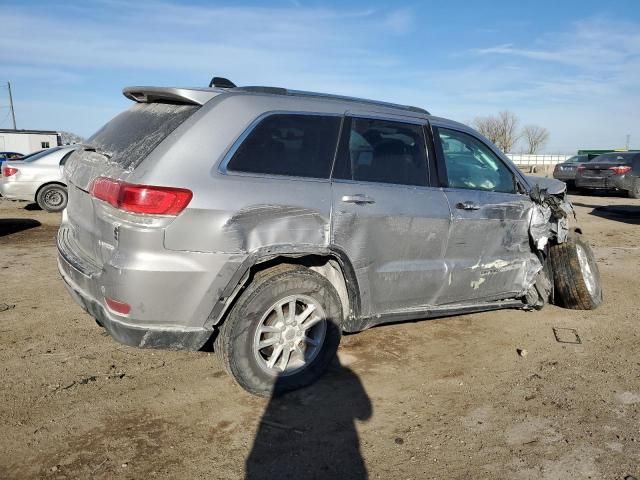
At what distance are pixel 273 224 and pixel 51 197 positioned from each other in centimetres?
1019

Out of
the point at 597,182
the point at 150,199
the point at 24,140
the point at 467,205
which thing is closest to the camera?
the point at 150,199

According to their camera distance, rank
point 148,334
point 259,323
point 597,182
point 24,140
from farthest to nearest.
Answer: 1. point 24,140
2. point 597,182
3. point 259,323
4. point 148,334

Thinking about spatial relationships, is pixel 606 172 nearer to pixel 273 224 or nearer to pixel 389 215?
pixel 389 215

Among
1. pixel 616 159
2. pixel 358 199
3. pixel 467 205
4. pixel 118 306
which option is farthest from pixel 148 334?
pixel 616 159

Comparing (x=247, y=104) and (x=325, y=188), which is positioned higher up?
(x=247, y=104)

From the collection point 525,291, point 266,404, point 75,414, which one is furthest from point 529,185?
point 75,414

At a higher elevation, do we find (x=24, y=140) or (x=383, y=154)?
(x=24, y=140)

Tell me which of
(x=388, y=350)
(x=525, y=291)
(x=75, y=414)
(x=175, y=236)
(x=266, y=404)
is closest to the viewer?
(x=175, y=236)

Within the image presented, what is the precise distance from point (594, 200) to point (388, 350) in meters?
14.7

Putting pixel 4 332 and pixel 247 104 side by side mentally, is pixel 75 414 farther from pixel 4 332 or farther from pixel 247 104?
pixel 247 104

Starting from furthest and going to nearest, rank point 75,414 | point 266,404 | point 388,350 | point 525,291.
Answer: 1. point 525,291
2. point 388,350
3. point 266,404
4. point 75,414

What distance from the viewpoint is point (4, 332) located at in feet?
14.5

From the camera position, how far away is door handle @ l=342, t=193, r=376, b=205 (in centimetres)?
349

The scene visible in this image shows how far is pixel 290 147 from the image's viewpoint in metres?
3.43
